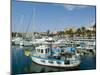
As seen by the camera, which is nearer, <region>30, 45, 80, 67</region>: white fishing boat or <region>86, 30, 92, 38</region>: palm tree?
<region>30, 45, 80, 67</region>: white fishing boat

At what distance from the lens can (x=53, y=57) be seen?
8.11 feet

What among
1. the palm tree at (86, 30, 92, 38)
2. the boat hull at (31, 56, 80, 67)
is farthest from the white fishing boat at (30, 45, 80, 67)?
→ the palm tree at (86, 30, 92, 38)

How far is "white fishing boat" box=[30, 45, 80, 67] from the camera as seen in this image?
242 centimetres

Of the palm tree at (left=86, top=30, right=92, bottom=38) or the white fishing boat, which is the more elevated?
the palm tree at (left=86, top=30, right=92, bottom=38)

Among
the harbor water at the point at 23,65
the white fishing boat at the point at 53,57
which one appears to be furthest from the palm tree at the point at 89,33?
the harbor water at the point at 23,65

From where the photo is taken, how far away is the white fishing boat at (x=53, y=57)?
242 cm

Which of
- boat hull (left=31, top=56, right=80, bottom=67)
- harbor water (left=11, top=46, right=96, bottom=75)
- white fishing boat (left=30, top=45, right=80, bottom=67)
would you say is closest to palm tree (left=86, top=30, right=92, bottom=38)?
white fishing boat (left=30, top=45, right=80, bottom=67)

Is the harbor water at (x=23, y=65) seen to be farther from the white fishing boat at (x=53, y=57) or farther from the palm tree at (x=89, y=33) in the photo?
the palm tree at (x=89, y=33)

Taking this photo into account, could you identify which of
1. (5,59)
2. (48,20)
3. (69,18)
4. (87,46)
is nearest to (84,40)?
(87,46)

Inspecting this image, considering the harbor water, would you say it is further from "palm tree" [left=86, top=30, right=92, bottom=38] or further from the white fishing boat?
"palm tree" [left=86, top=30, right=92, bottom=38]

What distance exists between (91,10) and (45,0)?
65 cm

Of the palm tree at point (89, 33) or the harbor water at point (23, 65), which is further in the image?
the palm tree at point (89, 33)

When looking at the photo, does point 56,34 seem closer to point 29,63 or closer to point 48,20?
point 48,20

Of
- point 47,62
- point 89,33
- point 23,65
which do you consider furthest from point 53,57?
point 89,33
